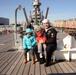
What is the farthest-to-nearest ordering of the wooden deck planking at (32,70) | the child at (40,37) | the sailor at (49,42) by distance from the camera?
1. the child at (40,37)
2. the sailor at (49,42)
3. the wooden deck planking at (32,70)

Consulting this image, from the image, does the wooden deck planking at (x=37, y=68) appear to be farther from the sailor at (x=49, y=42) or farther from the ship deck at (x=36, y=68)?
the sailor at (x=49, y=42)

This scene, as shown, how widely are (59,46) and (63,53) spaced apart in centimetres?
27

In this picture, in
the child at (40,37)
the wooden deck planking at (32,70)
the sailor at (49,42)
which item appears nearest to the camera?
the wooden deck planking at (32,70)

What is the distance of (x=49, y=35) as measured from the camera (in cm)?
498

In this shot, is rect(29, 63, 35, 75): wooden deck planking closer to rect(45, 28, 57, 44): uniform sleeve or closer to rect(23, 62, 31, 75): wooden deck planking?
rect(23, 62, 31, 75): wooden deck planking

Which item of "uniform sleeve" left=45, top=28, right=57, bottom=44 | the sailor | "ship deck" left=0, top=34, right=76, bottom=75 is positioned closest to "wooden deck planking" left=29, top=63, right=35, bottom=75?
"ship deck" left=0, top=34, right=76, bottom=75

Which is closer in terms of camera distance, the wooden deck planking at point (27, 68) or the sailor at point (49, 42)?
the wooden deck planking at point (27, 68)

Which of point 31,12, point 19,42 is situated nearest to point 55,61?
point 19,42

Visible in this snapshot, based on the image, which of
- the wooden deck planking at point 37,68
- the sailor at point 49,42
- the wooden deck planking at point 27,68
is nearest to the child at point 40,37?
the sailor at point 49,42

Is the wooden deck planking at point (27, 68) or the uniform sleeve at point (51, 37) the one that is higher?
the uniform sleeve at point (51, 37)

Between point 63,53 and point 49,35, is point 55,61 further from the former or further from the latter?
point 49,35

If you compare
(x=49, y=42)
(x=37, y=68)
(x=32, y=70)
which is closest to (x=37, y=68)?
(x=37, y=68)

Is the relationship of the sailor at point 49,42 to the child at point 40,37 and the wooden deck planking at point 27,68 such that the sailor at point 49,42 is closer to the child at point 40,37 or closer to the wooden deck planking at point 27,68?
the child at point 40,37

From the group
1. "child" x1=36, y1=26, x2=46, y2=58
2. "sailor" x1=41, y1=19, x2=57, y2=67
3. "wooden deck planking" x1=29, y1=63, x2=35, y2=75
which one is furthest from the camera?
"child" x1=36, y1=26, x2=46, y2=58
